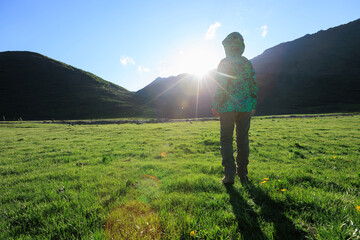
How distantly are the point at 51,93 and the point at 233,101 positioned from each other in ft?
450

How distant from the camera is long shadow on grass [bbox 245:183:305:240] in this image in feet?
8.77

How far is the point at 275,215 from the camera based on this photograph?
3150 millimetres

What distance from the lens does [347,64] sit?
145 m

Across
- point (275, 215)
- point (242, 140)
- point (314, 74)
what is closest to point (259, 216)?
point (275, 215)

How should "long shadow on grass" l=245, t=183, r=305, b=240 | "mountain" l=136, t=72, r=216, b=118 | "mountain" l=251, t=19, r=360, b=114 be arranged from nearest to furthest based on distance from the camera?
"long shadow on grass" l=245, t=183, r=305, b=240 < "mountain" l=136, t=72, r=216, b=118 < "mountain" l=251, t=19, r=360, b=114

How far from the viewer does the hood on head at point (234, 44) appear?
4742 mm

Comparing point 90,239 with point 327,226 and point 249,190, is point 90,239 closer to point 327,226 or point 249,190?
point 249,190

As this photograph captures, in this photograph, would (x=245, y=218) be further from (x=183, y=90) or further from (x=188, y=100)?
(x=183, y=90)

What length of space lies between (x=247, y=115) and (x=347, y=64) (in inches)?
8377

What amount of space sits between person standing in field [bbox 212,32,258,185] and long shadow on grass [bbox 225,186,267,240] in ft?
2.44

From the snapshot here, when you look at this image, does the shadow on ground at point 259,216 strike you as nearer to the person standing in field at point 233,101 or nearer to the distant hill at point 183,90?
the person standing in field at point 233,101

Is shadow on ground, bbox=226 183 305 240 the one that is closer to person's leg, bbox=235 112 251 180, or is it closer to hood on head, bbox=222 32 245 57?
person's leg, bbox=235 112 251 180

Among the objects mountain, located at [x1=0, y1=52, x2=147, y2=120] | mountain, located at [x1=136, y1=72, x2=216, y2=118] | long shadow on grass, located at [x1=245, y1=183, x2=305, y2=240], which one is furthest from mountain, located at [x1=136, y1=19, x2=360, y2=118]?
long shadow on grass, located at [x1=245, y1=183, x2=305, y2=240]

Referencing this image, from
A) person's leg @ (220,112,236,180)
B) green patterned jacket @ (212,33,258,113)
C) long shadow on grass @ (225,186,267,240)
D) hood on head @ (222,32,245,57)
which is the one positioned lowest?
long shadow on grass @ (225,186,267,240)
